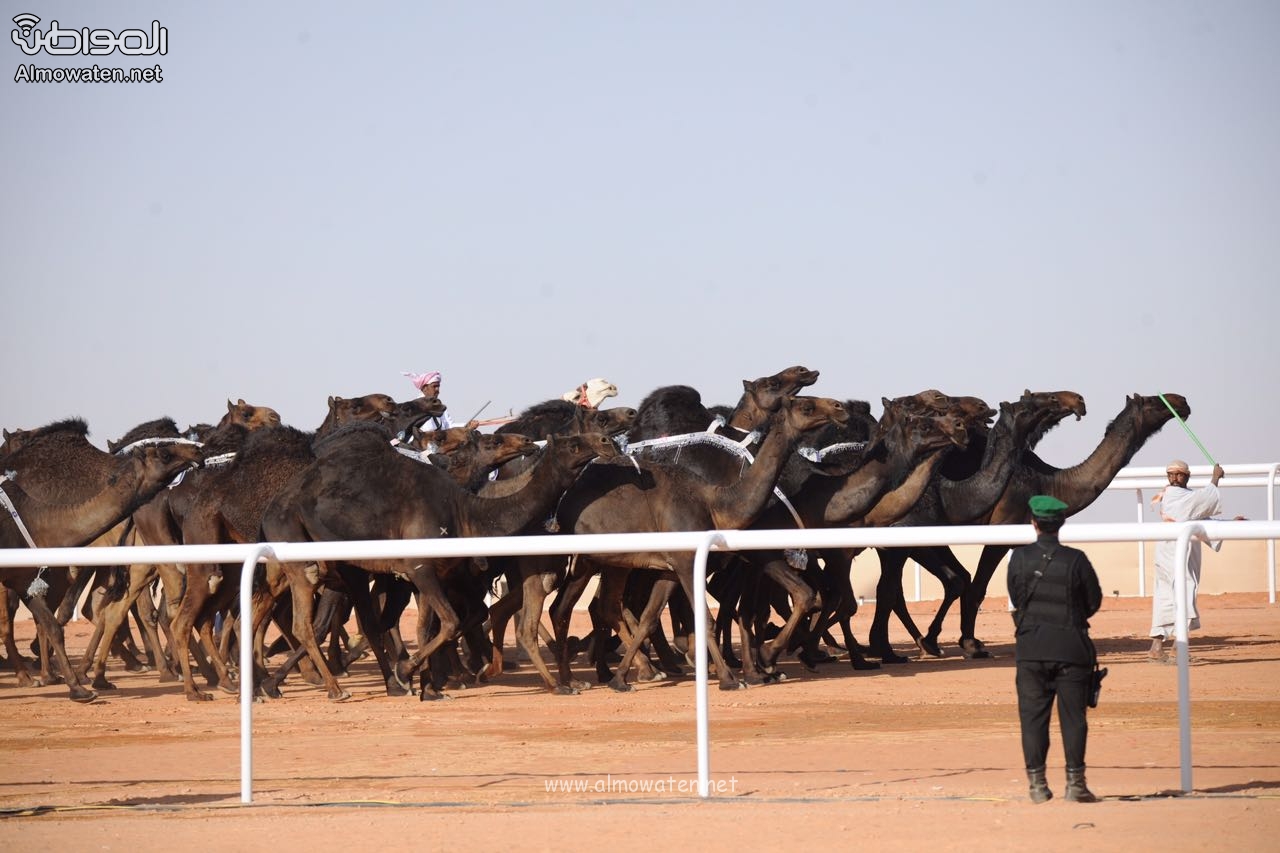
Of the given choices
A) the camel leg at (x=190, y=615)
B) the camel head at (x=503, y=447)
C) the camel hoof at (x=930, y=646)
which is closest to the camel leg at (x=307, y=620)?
the camel leg at (x=190, y=615)

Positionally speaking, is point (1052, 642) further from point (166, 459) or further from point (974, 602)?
point (166, 459)

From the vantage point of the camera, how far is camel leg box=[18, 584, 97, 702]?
1364cm

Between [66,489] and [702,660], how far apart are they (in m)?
8.08

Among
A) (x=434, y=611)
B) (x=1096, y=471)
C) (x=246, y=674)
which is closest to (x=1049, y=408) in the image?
(x=1096, y=471)

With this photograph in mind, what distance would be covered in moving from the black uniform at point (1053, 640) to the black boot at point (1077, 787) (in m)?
0.03

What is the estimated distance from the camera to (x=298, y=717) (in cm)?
1209

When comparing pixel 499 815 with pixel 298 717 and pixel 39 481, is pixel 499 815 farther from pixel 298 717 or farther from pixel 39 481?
pixel 39 481

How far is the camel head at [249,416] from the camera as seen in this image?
53.3 ft

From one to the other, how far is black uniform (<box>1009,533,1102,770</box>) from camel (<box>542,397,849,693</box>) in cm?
617

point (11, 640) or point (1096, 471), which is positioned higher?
point (1096, 471)

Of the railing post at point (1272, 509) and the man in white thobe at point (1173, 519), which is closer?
the man in white thobe at point (1173, 519)

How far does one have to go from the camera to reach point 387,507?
1323cm

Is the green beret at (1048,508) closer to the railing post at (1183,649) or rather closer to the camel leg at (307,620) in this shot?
the railing post at (1183,649)

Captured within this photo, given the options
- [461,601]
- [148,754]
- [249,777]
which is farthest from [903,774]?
[461,601]
